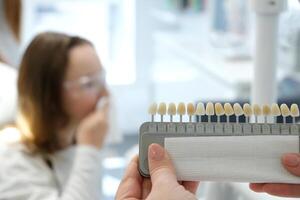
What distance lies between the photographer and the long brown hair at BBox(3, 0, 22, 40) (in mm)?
1853

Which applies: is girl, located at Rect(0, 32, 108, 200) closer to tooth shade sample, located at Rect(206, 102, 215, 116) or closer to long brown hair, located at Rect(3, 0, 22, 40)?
Result: tooth shade sample, located at Rect(206, 102, 215, 116)

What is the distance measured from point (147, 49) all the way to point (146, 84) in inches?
7.6

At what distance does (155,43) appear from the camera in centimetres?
270

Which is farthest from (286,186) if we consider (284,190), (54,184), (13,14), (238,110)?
(13,14)

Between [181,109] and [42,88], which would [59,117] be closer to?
[42,88]

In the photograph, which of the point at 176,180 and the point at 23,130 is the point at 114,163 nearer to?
the point at 23,130

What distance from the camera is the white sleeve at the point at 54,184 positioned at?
0.93m

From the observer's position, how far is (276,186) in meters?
0.59

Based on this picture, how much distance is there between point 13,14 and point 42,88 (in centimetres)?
88

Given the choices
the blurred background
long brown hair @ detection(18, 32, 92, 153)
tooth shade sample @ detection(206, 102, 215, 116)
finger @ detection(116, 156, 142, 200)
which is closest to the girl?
long brown hair @ detection(18, 32, 92, 153)

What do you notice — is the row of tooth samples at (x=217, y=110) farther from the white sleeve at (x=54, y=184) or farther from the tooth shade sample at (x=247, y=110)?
the white sleeve at (x=54, y=184)

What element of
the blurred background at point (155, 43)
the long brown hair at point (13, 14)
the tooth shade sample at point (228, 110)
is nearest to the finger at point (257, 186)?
the tooth shade sample at point (228, 110)

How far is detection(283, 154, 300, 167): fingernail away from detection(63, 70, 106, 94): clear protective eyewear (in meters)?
0.65

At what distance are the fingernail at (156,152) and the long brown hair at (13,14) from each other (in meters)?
1.42
